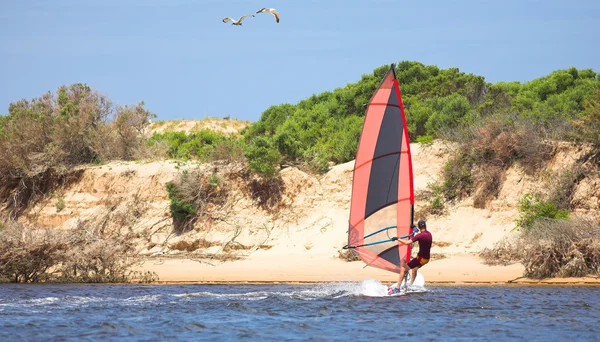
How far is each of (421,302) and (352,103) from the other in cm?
1830

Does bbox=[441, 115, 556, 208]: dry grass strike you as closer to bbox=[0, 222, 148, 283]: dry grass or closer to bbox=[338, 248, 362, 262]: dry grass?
bbox=[338, 248, 362, 262]: dry grass

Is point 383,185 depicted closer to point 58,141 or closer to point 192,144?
point 58,141

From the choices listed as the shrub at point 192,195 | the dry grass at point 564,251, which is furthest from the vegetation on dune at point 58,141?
the dry grass at point 564,251

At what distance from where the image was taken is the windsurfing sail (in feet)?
51.6

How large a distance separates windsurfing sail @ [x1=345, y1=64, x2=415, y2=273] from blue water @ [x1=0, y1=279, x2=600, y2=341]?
114 centimetres

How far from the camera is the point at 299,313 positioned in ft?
47.2

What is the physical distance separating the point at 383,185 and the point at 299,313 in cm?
324

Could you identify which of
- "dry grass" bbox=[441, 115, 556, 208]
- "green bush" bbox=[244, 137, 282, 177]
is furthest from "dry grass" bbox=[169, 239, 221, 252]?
"dry grass" bbox=[441, 115, 556, 208]

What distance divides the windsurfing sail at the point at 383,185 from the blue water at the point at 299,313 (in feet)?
3.73

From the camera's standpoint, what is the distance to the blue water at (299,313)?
12.5 m

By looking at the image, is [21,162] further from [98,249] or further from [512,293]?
[512,293]

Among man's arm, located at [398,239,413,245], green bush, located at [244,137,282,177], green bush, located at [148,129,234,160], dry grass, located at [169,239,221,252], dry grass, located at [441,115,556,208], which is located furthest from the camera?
green bush, located at [148,129,234,160]

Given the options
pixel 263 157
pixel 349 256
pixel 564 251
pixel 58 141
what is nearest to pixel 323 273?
pixel 349 256

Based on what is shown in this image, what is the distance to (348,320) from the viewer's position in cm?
1367
